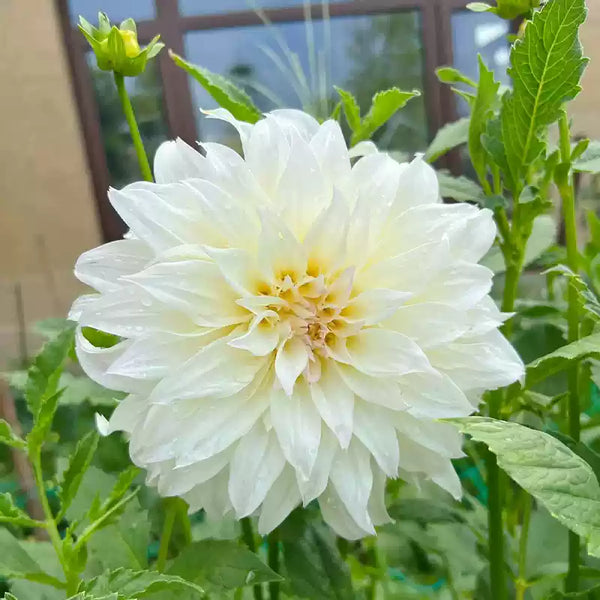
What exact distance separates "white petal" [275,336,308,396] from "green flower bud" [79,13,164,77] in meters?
0.14

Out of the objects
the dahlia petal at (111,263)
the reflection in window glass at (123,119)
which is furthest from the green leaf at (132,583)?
the reflection in window glass at (123,119)

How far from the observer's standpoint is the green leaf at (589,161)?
0.29 metres

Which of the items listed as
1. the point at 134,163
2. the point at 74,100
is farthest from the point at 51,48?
the point at 134,163

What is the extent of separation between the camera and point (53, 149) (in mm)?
1366

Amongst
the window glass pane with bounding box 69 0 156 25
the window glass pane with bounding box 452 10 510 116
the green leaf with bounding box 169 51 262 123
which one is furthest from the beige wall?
the green leaf with bounding box 169 51 262 123

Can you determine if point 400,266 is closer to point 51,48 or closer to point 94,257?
point 94,257

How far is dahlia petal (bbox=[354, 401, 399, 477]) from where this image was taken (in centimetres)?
24

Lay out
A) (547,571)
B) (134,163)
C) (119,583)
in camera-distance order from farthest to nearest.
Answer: (134,163)
(547,571)
(119,583)

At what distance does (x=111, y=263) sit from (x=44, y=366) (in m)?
0.07

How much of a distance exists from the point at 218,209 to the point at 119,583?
0.14 m

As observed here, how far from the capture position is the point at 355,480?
0.82 ft

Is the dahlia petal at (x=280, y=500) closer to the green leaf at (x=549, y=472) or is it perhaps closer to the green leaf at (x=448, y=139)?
the green leaf at (x=549, y=472)

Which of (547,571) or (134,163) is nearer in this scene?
(547,571)

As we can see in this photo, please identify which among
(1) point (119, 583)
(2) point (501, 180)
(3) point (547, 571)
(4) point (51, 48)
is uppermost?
(4) point (51, 48)
